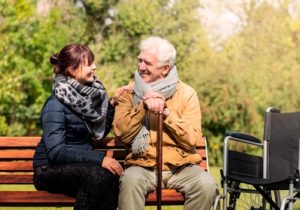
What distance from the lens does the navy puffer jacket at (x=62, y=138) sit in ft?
15.8

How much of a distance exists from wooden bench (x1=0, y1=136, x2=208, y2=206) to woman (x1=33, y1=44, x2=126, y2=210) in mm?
68

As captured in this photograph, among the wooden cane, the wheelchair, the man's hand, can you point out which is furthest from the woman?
the wheelchair

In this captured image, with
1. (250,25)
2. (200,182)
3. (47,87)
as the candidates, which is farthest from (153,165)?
→ (250,25)

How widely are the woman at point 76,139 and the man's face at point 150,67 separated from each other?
288 mm

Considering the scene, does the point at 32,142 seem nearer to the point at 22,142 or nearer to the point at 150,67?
the point at 22,142

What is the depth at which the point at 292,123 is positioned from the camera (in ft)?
18.4

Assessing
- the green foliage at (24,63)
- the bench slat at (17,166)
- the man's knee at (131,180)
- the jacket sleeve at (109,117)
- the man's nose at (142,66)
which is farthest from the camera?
the green foliage at (24,63)

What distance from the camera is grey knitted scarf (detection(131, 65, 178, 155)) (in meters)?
4.89

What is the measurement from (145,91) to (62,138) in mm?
556

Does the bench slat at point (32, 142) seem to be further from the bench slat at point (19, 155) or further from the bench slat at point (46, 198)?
the bench slat at point (46, 198)

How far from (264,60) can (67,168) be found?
15.0 m

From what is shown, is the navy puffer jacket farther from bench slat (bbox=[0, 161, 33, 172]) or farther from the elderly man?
bench slat (bbox=[0, 161, 33, 172])

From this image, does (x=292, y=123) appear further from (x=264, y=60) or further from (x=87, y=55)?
(x=264, y=60)

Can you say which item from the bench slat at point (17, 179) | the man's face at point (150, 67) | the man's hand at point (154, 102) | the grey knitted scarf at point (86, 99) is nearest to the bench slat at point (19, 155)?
the bench slat at point (17, 179)
